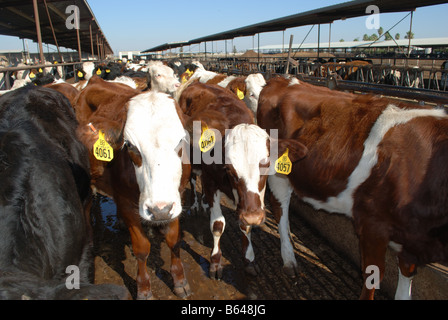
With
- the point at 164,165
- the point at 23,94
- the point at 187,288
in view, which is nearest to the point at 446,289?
the point at 187,288

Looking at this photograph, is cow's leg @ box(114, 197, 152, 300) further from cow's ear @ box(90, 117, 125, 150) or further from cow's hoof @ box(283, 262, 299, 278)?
cow's hoof @ box(283, 262, 299, 278)

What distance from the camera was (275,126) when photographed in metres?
3.65

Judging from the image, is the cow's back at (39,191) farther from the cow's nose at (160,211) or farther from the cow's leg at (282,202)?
the cow's leg at (282,202)

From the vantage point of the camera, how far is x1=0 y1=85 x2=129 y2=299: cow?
1.13m

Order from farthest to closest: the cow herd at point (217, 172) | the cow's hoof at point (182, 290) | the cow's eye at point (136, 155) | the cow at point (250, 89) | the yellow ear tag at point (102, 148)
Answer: the cow at point (250, 89) → the cow's hoof at point (182, 290) → the yellow ear tag at point (102, 148) → the cow's eye at point (136, 155) → the cow herd at point (217, 172)

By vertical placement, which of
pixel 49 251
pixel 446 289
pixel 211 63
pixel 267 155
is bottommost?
pixel 446 289

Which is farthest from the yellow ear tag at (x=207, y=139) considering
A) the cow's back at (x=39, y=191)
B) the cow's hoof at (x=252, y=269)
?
the cow's hoof at (x=252, y=269)

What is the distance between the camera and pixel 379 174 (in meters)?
2.33

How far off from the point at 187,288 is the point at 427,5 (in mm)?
8972

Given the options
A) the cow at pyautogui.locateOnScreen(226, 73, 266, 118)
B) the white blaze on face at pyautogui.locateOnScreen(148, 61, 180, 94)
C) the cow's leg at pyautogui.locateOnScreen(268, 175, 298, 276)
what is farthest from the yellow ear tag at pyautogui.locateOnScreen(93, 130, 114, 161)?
the white blaze on face at pyautogui.locateOnScreen(148, 61, 180, 94)

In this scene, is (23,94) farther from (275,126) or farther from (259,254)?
(259,254)

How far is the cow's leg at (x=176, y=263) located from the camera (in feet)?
9.42

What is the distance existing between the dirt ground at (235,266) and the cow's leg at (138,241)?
6.1 inches

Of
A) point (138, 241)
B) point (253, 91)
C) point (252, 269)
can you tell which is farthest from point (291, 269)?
point (253, 91)
